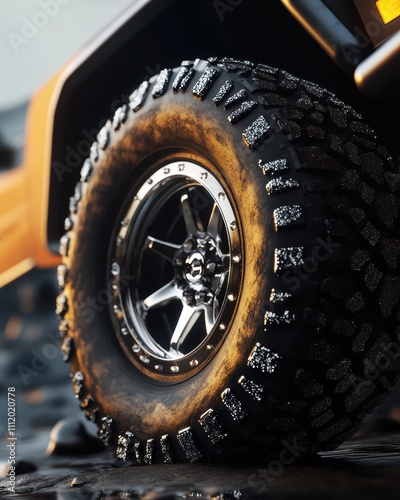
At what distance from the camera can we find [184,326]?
70.9 inches

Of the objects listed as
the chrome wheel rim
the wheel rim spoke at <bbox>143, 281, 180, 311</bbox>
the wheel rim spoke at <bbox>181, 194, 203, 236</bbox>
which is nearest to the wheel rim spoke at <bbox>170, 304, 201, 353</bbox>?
the chrome wheel rim

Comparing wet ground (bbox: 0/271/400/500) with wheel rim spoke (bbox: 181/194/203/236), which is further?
wheel rim spoke (bbox: 181/194/203/236)

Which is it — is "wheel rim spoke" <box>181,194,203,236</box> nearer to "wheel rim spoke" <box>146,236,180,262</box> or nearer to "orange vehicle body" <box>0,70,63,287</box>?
"wheel rim spoke" <box>146,236,180,262</box>

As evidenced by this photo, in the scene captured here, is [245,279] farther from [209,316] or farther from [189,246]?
[189,246]

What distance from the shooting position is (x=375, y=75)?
4.60 feet

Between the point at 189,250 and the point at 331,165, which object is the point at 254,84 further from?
the point at 189,250

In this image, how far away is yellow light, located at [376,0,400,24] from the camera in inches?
55.7

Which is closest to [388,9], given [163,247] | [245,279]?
[245,279]

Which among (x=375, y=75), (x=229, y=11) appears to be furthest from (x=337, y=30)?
(x=229, y=11)

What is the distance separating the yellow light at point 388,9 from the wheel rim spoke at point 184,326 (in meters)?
0.80

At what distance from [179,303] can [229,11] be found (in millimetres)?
791

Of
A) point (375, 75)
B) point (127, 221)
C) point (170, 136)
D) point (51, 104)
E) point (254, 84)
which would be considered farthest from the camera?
point (51, 104)

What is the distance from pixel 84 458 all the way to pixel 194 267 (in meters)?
0.74

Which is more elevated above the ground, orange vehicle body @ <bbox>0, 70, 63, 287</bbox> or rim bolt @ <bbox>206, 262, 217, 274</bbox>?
orange vehicle body @ <bbox>0, 70, 63, 287</bbox>
